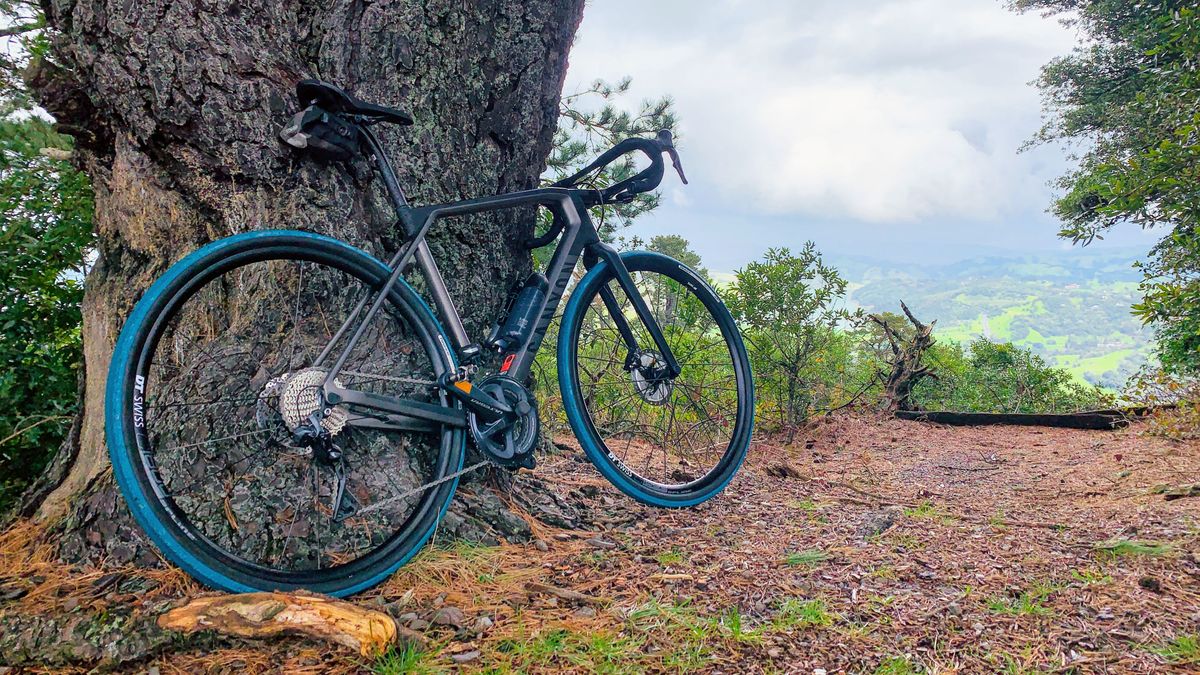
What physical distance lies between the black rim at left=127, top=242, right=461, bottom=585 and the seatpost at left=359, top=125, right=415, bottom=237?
26 cm

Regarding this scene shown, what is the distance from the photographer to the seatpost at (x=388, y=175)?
223 cm

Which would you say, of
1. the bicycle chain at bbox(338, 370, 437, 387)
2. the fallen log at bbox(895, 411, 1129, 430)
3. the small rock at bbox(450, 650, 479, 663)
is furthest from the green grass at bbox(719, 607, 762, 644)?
the fallen log at bbox(895, 411, 1129, 430)

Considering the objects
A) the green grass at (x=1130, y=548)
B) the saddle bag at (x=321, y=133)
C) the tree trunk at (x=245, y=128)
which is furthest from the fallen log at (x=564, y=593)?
the green grass at (x=1130, y=548)

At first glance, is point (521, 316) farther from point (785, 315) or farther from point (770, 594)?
point (785, 315)

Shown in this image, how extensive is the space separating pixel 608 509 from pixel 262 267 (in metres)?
1.66

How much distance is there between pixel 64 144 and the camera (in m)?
4.34

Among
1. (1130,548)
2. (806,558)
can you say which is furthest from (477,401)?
(1130,548)

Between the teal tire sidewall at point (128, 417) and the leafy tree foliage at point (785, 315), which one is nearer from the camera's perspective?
the teal tire sidewall at point (128, 417)

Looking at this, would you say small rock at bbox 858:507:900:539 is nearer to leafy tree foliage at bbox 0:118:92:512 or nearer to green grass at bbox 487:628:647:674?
green grass at bbox 487:628:647:674

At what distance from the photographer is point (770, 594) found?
6.63 ft

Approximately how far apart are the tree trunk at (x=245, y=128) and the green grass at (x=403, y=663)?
0.75 meters

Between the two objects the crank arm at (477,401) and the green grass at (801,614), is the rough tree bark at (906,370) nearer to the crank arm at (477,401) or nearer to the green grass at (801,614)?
the green grass at (801,614)

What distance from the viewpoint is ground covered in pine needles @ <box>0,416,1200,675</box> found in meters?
1.64

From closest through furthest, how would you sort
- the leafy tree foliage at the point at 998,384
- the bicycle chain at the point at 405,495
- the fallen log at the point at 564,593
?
1. the fallen log at the point at 564,593
2. the bicycle chain at the point at 405,495
3. the leafy tree foliage at the point at 998,384
